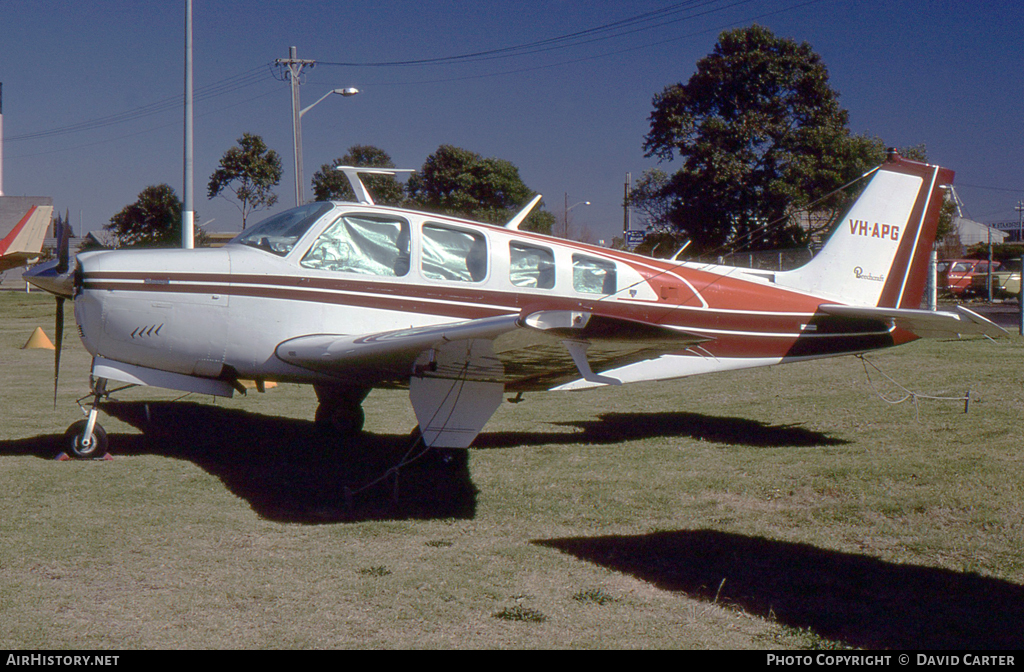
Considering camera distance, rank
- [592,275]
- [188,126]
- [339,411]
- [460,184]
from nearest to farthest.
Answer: [592,275] < [339,411] < [188,126] < [460,184]

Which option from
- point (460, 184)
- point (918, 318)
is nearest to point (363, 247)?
point (918, 318)

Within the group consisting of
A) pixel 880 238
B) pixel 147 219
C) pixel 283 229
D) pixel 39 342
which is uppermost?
pixel 147 219

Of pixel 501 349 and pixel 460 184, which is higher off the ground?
pixel 460 184

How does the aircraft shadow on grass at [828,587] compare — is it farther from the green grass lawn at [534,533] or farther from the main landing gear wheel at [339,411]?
the main landing gear wheel at [339,411]

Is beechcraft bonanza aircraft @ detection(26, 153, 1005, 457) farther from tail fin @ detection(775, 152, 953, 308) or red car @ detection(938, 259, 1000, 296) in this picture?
red car @ detection(938, 259, 1000, 296)

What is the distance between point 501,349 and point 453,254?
2.06m

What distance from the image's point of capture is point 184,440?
26.2ft

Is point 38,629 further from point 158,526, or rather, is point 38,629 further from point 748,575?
point 748,575

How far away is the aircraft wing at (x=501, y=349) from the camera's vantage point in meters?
4.31

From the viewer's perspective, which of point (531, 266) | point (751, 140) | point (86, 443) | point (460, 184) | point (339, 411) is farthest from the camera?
point (460, 184)

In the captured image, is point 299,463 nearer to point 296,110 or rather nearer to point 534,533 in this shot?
point 534,533

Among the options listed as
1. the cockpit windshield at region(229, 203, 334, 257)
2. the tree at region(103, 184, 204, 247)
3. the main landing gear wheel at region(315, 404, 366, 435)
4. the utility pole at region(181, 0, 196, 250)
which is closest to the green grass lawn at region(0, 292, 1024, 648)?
the main landing gear wheel at region(315, 404, 366, 435)

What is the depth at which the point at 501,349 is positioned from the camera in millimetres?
5016

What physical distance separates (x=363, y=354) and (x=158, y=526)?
179 cm
